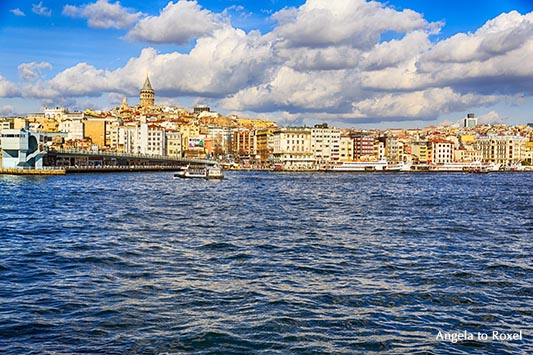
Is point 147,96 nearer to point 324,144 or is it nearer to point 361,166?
point 324,144

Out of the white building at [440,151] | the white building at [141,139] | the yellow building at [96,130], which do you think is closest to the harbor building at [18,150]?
the white building at [141,139]

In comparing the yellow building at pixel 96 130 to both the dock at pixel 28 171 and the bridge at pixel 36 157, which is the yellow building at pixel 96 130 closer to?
the bridge at pixel 36 157

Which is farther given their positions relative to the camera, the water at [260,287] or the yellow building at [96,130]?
the yellow building at [96,130]

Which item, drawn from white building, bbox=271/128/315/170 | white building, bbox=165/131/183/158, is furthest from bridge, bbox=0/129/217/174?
white building, bbox=271/128/315/170

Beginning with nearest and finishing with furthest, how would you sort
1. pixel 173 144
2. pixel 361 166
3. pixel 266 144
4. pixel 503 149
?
1. pixel 361 166
2. pixel 173 144
3. pixel 266 144
4. pixel 503 149

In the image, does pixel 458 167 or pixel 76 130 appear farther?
pixel 76 130

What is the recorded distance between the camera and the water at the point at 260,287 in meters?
6.20

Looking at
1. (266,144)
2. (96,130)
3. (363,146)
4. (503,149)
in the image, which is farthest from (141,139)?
(503,149)

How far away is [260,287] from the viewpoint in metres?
8.45

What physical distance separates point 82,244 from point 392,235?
6845 millimetres

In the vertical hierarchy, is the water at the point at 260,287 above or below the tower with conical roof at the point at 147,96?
below

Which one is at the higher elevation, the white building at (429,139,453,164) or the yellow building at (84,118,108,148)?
the yellow building at (84,118,108,148)

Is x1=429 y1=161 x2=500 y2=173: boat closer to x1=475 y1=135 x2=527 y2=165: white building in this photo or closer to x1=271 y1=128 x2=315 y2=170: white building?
x1=271 y1=128 x2=315 y2=170: white building

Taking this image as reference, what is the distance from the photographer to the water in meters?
6.20
